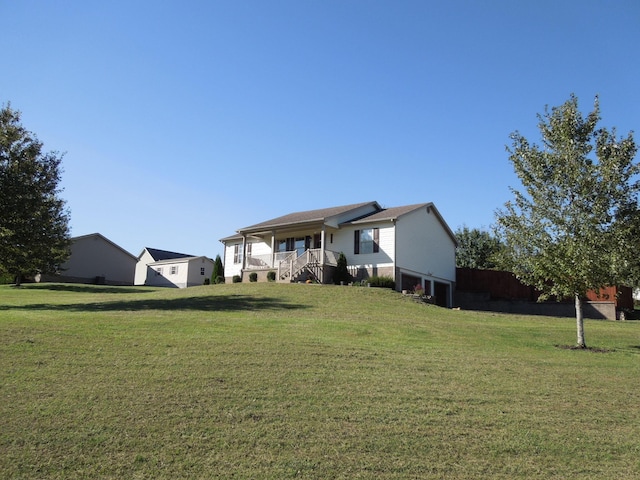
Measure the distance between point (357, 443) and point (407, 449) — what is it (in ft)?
2.20

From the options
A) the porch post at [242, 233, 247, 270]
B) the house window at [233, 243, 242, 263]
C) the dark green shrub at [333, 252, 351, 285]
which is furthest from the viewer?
the house window at [233, 243, 242, 263]

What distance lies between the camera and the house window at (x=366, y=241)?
3023 centimetres

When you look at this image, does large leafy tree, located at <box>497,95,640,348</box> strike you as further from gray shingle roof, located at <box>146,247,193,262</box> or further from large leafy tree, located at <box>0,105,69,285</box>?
gray shingle roof, located at <box>146,247,193,262</box>

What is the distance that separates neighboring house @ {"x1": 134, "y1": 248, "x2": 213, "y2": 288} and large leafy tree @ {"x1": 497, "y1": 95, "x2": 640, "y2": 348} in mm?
38567

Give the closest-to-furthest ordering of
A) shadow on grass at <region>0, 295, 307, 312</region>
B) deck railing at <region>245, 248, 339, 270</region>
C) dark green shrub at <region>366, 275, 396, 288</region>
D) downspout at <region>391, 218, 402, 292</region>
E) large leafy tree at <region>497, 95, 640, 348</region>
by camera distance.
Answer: large leafy tree at <region>497, 95, 640, 348</region>, shadow on grass at <region>0, 295, 307, 312</region>, dark green shrub at <region>366, 275, 396, 288</region>, downspout at <region>391, 218, 402, 292</region>, deck railing at <region>245, 248, 339, 270</region>

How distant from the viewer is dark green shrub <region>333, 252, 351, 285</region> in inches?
1163

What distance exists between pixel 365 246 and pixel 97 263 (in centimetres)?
3122

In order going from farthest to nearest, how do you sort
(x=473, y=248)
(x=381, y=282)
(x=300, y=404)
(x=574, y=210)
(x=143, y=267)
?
(x=143, y=267) < (x=473, y=248) < (x=381, y=282) < (x=574, y=210) < (x=300, y=404)

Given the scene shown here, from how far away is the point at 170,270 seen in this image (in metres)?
52.1

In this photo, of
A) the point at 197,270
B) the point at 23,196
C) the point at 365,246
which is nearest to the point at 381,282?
the point at 365,246

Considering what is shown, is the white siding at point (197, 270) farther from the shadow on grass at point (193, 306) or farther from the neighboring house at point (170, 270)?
the shadow on grass at point (193, 306)

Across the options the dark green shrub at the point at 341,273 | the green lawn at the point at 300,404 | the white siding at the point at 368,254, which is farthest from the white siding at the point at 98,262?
the green lawn at the point at 300,404

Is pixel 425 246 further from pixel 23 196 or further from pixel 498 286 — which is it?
pixel 23 196

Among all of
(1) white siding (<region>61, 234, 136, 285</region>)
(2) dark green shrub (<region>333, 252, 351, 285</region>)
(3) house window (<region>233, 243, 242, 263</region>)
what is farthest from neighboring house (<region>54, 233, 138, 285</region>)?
(2) dark green shrub (<region>333, 252, 351, 285</region>)
